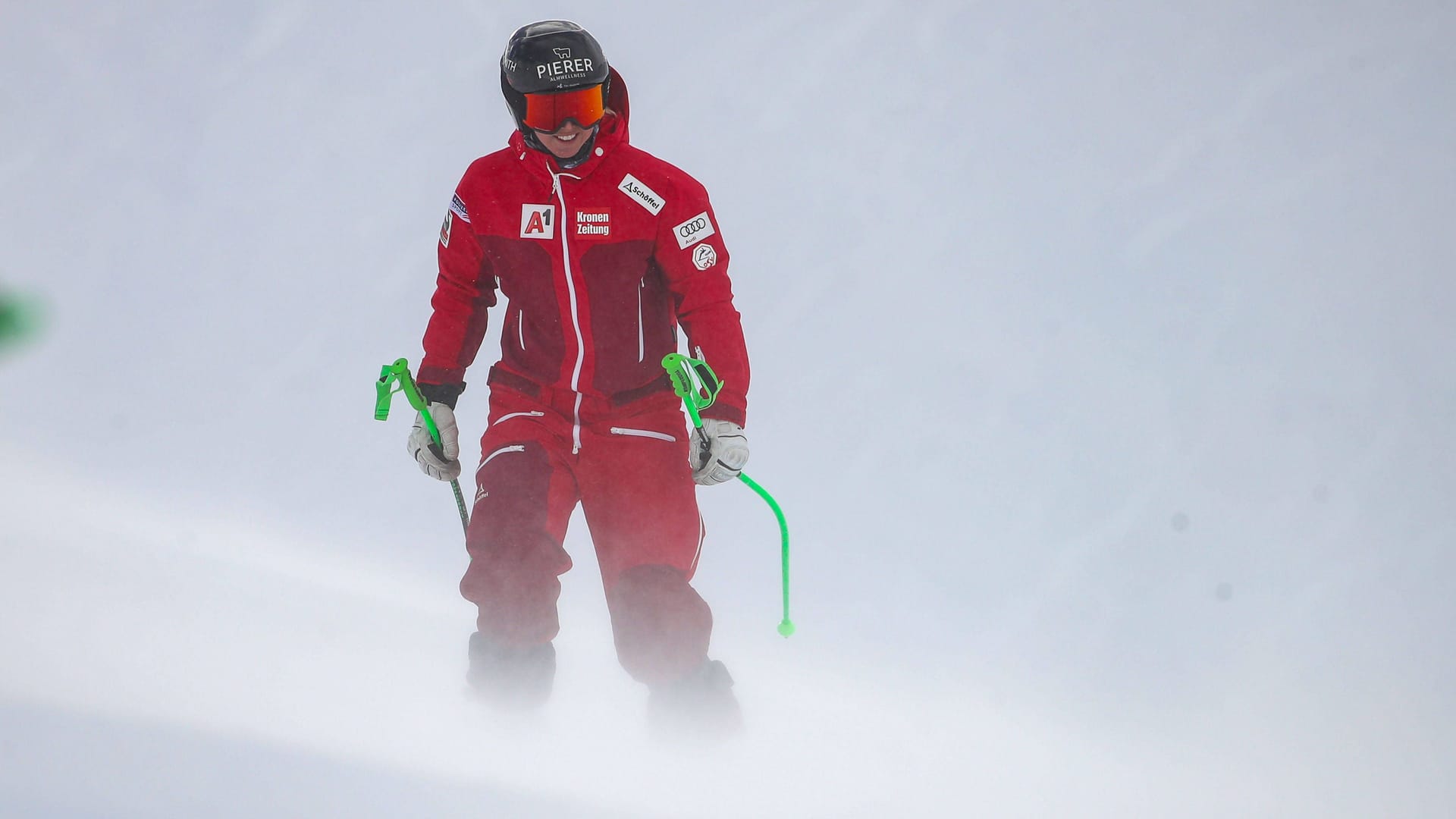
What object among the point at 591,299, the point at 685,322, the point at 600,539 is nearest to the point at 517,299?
the point at 591,299

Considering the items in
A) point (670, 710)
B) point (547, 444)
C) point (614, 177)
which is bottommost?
point (670, 710)

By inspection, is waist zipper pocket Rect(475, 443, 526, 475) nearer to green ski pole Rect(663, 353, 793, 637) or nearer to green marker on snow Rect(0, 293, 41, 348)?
green ski pole Rect(663, 353, 793, 637)

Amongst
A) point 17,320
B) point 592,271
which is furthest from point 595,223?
point 17,320

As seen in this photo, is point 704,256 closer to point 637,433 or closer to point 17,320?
point 637,433

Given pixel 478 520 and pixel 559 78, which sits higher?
pixel 559 78

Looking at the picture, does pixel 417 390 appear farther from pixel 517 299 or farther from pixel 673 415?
pixel 673 415

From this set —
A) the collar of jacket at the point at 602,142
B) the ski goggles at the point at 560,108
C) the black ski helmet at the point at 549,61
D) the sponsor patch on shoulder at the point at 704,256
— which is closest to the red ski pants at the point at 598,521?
the sponsor patch on shoulder at the point at 704,256

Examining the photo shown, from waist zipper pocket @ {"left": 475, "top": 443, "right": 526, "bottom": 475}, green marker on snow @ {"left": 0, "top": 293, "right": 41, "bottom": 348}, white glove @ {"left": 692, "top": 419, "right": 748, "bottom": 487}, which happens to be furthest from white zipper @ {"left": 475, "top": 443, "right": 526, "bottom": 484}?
green marker on snow @ {"left": 0, "top": 293, "right": 41, "bottom": 348}

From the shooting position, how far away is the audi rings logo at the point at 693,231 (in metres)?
4.99

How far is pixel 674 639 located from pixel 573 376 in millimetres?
1098

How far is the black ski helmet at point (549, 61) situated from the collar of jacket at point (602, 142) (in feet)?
0.51

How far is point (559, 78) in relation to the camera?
4.63 meters

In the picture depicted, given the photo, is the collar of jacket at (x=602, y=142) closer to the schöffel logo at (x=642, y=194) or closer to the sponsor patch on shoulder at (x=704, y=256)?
the schöffel logo at (x=642, y=194)

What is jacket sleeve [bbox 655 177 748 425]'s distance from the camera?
196 inches
